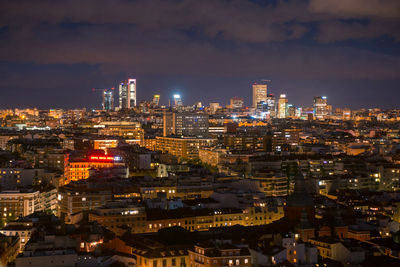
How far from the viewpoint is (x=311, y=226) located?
3512 cm

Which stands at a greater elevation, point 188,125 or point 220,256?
point 188,125

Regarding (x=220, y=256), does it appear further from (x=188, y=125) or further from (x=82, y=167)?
(x=188, y=125)

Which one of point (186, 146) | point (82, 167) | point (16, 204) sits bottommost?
point (16, 204)

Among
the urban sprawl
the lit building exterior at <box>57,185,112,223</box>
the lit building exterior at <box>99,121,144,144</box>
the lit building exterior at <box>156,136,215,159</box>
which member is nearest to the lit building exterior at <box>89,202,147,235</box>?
the urban sprawl

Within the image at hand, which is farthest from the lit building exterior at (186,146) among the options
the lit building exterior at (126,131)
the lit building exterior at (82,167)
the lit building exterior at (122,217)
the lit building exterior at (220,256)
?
the lit building exterior at (220,256)

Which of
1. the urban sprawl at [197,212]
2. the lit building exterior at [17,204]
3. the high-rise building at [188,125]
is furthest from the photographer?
the high-rise building at [188,125]

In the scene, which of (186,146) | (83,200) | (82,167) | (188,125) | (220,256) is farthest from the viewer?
(188,125)

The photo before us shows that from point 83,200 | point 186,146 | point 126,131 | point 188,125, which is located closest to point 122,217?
point 83,200

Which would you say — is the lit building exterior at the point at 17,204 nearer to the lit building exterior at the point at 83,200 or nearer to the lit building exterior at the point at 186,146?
the lit building exterior at the point at 83,200

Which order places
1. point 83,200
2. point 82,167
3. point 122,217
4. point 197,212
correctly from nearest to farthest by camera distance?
point 122,217 → point 197,212 → point 83,200 → point 82,167

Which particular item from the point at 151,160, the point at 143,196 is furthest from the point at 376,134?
the point at 143,196

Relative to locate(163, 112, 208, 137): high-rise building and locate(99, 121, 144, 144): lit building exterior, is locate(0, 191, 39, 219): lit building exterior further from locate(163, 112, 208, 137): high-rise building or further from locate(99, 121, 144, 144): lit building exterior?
locate(99, 121, 144, 144): lit building exterior

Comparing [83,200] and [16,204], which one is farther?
[16,204]

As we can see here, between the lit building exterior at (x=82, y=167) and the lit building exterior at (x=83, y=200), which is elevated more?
the lit building exterior at (x=82, y=167)
